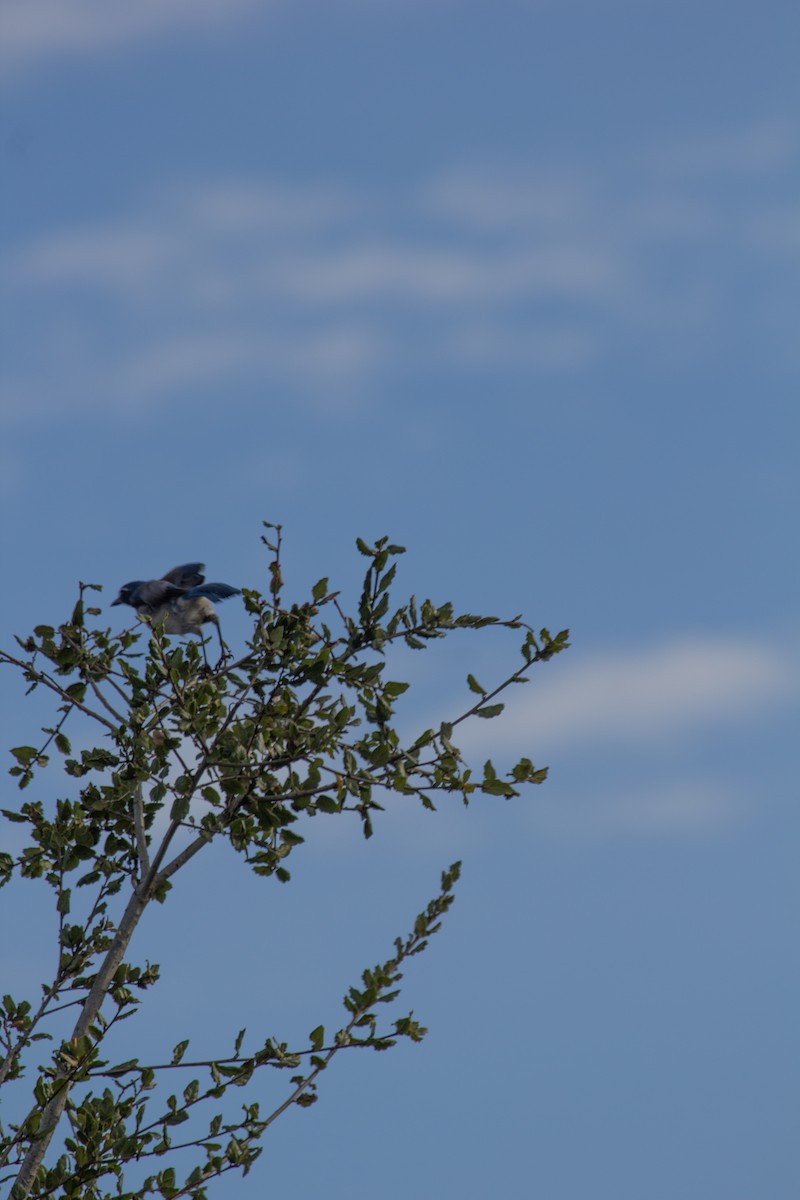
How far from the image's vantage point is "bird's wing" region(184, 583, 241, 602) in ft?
27.2

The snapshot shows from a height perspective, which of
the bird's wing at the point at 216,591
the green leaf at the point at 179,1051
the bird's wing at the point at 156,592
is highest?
the bird's wing at the point at 156,592

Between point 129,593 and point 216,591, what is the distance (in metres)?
0.89

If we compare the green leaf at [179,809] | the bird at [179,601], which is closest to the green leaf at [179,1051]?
the green leaf at [179,809]

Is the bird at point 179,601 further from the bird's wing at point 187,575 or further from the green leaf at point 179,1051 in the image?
the green leaf at point 179,1051

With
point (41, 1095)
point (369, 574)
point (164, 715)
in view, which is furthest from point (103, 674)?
point (41, 1095)

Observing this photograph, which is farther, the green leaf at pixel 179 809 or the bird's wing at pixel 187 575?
the bird's wing at pixel 187 575

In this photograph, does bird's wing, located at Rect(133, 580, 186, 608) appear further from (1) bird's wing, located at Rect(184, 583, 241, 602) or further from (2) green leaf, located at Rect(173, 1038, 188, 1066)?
(2) green leaf, located at Rect(173, 1038, 188, 1066)

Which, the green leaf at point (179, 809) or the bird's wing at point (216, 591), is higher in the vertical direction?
the bird's wing at point (216, 591)

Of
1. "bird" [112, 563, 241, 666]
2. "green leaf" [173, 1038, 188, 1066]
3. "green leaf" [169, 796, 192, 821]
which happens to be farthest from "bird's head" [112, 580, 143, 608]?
"green leaf" [173, 1038, 188, 1066]

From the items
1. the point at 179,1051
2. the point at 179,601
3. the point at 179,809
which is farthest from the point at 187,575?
the point at 179,1051

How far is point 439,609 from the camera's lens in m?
7.09

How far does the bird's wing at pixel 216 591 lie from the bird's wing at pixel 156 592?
264 mm

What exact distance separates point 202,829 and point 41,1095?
1.54 metres

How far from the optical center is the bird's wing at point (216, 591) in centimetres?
830
